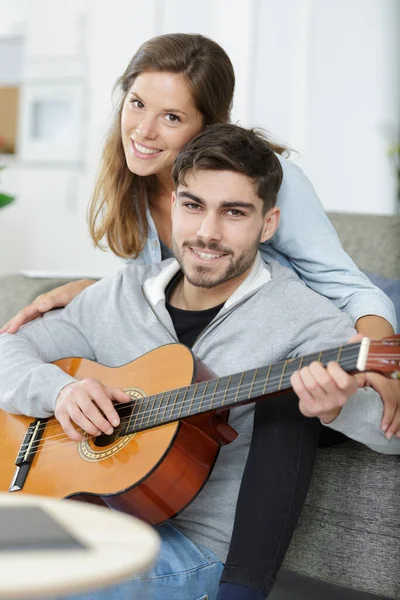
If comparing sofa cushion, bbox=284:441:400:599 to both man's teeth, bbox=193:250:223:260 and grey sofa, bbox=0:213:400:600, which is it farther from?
man's teeth, bbox=193:250:223:260

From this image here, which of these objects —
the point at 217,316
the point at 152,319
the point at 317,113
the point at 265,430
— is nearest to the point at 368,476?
the point at 265,430

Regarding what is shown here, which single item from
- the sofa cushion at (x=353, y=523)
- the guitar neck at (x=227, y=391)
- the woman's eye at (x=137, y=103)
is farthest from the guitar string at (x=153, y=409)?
the woman's eye at (x=137, y=103)

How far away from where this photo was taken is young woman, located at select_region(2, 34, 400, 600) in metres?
1.34

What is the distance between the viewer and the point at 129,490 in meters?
1.35

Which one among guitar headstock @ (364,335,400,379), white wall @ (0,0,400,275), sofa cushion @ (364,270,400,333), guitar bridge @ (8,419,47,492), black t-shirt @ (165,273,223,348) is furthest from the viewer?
white wall @ (0,0,400,275)

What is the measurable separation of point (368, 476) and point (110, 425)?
0.48 meters

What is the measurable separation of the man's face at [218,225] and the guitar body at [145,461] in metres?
0.18

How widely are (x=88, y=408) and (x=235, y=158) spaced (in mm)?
524

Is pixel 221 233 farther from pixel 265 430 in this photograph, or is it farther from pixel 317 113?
pixel 317 113

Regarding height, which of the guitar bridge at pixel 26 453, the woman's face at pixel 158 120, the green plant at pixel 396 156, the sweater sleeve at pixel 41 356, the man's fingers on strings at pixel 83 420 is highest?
the woman's face at pixel 158 120

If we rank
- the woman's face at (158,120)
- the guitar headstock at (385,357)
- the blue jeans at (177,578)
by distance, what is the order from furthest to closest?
the woman's face at (158,120) < the blue jeans at (177,578) < the guitar headstock at (385,357)

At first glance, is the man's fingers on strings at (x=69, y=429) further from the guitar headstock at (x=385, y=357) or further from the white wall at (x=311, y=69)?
the white wall at (x=311, y=69)

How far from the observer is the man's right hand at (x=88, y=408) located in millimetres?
1432

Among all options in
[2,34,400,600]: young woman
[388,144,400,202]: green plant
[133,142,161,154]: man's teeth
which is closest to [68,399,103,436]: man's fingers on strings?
[2,34,400,600]: young woman
